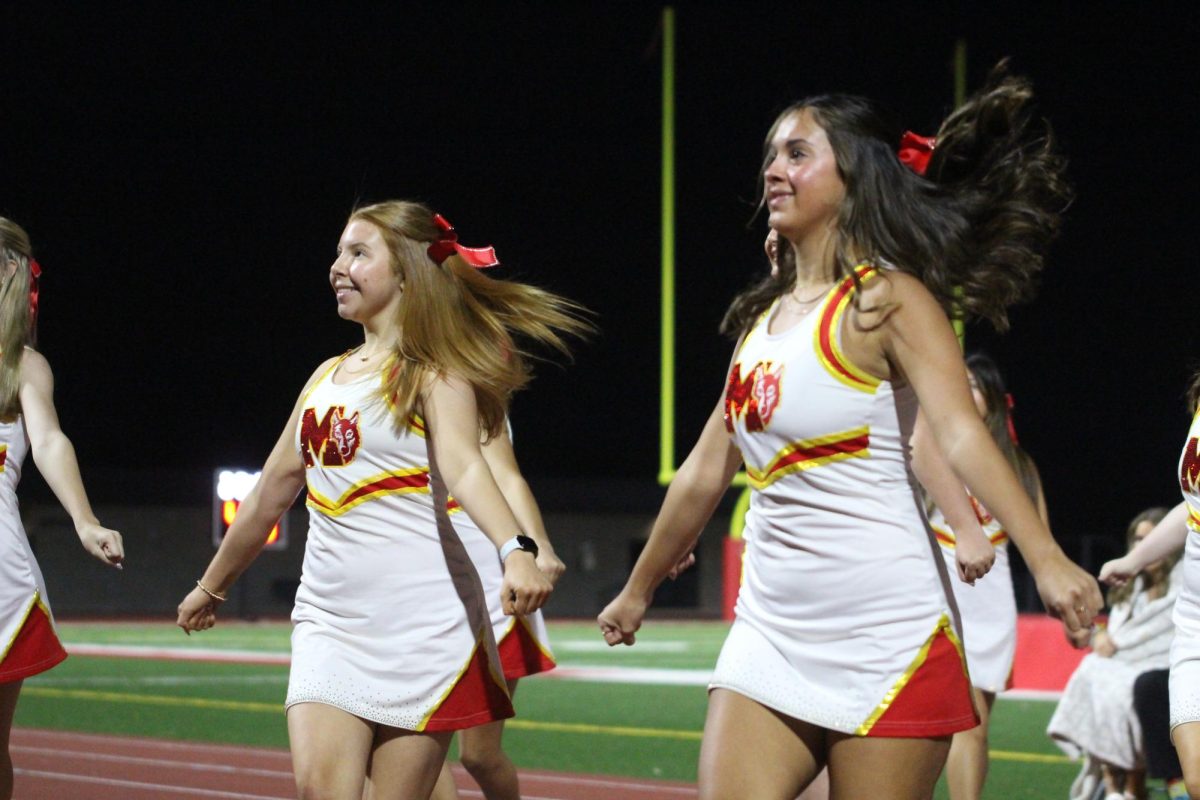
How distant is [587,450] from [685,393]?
3.84 meters

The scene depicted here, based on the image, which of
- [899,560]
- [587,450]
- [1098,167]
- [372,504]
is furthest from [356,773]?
[587,450]

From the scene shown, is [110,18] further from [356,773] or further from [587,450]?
[356,773]

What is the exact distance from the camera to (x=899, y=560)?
317cm

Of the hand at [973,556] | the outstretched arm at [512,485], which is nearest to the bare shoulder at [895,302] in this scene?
the hand at [973,556]

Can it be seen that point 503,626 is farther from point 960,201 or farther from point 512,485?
point 960,201

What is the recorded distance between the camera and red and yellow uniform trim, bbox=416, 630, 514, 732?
3.82 meters

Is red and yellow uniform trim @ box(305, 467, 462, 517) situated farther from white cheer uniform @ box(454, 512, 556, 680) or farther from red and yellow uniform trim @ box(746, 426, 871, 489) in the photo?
white cheer uniform @ box(454, 512, 556, 680)

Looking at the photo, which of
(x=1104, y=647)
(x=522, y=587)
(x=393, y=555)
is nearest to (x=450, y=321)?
(x=393, y=555)

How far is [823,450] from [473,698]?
109 centimetres

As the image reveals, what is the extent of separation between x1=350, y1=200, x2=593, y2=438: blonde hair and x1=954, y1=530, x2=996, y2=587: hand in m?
1.00

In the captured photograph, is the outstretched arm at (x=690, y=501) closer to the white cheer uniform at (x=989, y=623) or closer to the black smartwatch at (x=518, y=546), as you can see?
the black smartwatch at (x=518, y=546)

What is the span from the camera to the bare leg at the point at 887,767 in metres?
3.11

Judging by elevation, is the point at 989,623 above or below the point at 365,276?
below

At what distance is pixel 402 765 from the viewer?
3828 mm
